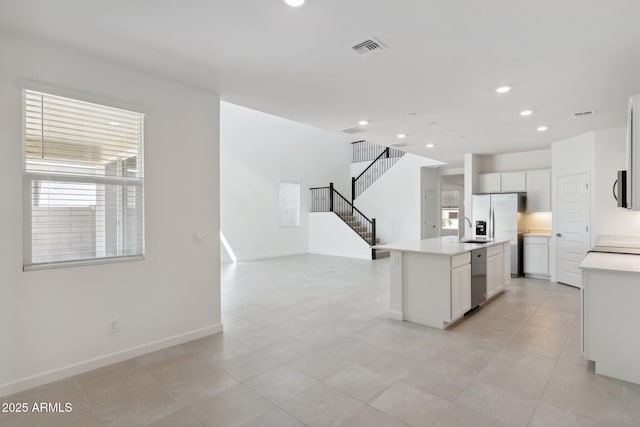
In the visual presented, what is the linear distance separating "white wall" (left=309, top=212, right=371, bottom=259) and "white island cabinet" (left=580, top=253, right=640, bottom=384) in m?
6.71

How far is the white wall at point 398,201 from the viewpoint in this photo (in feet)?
33.1

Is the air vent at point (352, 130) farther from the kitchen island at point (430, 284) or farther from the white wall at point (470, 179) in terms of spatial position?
the white wall at point (470, 179)

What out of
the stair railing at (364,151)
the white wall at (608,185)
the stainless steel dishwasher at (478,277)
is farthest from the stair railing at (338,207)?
the white wall at (608,185)

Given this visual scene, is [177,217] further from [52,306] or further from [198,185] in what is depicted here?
[52,306]

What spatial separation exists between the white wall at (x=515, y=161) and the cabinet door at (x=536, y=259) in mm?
1789

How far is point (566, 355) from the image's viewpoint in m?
3.14

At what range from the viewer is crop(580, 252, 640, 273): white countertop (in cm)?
277

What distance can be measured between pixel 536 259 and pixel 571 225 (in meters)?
1.05

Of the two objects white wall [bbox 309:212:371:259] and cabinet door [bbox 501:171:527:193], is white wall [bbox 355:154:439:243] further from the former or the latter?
cabinet door [bbox 501:171:527:193]

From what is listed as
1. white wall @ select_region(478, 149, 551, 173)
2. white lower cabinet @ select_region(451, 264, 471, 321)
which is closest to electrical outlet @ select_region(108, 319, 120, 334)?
white lower cabinet @ select_region(451, 264, 471, 321)

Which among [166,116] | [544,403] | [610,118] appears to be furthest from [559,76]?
[166,116]

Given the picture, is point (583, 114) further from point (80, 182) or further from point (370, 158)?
point (370, 158)

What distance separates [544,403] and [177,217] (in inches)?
141

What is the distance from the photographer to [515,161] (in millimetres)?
7465
